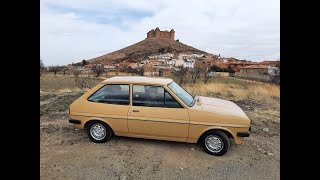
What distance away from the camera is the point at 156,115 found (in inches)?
193

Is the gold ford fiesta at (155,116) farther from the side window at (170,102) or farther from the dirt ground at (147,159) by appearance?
the dirt ground at (147,159)

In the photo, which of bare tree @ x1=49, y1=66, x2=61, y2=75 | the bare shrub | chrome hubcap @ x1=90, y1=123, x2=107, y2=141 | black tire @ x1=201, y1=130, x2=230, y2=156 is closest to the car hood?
black tire @ x1=201, y1=130, x2=230, y2=156

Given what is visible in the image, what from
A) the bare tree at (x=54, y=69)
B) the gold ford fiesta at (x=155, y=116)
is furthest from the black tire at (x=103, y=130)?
the bare tree at (x=54, y=69)

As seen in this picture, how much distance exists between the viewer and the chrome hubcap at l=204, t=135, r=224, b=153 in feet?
15.7

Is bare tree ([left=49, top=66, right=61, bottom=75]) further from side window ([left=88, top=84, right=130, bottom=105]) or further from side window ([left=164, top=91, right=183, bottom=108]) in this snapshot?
side window ([left=164, top=91, right=183, bottom=108])

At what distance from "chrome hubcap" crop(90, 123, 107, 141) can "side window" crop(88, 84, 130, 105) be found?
1.77ft

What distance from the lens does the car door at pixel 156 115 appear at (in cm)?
485

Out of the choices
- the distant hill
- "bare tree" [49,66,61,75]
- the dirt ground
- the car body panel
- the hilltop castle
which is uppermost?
the hilltop castle

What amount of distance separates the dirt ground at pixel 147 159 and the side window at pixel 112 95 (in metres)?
0.92

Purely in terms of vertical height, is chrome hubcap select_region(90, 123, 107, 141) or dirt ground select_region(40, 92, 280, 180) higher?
chrome hubcap select_region(90, 123, 107, 141)

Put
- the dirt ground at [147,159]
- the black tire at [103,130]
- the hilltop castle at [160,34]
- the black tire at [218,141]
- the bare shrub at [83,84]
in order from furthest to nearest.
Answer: the hilltop castle at [160,34] < the bare shrub at [83,84] < the black tire at [103,130] < the black tire at [218,141] < the dirt ground at [147,159]
